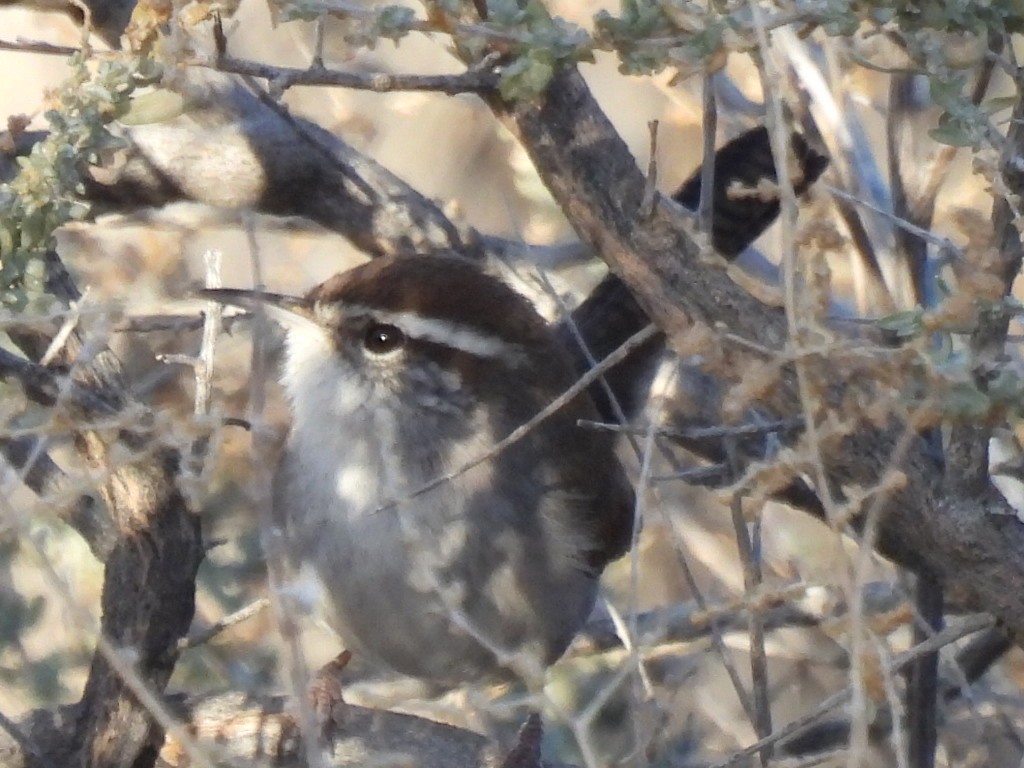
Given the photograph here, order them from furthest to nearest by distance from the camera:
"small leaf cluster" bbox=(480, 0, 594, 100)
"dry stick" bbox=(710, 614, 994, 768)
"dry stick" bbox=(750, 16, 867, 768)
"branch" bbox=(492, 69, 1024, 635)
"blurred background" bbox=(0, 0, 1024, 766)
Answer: "blurred background" bbox=(0, 0, 1024, 766) → "branch" bbox=(492, 69, 1024, 635) → "small leaf cluster" bbox=(480, 0, 594, 100) → "dry stick" bbox=(710, 614, 994, 768) → "dry stick" bbox=(750, 16, 867, 768)

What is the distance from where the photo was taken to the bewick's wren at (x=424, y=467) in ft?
11.3

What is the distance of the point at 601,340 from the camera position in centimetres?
413

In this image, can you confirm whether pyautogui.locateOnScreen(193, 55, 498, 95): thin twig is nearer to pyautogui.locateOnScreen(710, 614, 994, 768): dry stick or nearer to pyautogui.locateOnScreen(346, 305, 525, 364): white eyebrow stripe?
pyautogui.locateOnScreen(346, 305, 525, 364): white eyebrow stripe

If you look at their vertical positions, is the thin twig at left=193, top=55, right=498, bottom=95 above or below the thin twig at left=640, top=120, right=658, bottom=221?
above

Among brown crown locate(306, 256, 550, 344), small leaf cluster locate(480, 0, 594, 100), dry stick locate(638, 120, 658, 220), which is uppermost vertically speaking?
small leaf cluster locate(480, 0, 594, 100)

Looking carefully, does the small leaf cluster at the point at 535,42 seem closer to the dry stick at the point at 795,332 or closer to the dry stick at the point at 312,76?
the dry stick at the point at 312,76

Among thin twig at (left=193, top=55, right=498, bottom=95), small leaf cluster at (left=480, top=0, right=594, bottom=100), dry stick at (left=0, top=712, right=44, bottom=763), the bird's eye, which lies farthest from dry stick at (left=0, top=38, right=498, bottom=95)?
dry stick at (left=0, top=712, right=44, bottom=763)

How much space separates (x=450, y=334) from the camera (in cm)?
353

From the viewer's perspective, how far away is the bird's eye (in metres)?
3.49

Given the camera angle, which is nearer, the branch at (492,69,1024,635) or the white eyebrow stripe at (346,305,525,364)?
the branch at (492,69,1024,635)

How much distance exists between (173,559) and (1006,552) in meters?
1.71

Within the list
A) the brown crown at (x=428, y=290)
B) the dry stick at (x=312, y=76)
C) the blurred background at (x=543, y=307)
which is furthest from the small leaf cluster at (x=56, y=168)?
the blurred background at (x=543, y=307)

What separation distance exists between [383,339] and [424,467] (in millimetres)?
311

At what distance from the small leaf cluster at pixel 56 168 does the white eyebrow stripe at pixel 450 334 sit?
84 centimetres
